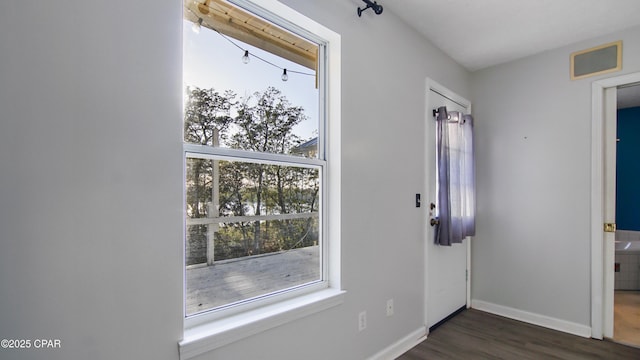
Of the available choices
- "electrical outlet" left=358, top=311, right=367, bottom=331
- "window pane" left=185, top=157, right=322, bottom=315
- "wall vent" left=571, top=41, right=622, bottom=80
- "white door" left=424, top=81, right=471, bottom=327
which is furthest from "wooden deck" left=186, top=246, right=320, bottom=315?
"wall vent" left=571, top=41, right=622, bottom=80

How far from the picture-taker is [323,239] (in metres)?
→ 1.91

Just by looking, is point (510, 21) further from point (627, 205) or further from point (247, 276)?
point (627, 205)

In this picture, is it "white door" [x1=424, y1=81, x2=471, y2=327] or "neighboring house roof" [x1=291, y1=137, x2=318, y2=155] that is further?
"white door" [x1=424, y1=81, x2=471, y2=327]

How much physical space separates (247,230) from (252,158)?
362mm

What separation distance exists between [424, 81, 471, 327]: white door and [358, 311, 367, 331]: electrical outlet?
828 millimetres

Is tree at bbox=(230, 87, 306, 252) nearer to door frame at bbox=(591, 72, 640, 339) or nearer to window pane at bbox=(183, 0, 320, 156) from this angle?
window pane at bbox=(183, 0, 320, 156)

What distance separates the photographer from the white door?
2.65 meters

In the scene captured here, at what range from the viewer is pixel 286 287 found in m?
1.74

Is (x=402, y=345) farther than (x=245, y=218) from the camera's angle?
Yes

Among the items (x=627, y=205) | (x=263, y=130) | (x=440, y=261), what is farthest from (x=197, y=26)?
(x=627, y=205)

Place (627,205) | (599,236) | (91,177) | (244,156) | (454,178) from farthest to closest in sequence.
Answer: (627,205) < (454,178) < (599,236) < (244,156) < (91,177)

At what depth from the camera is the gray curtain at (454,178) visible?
2.66m

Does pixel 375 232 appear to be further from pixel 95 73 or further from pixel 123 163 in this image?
pixel 95 73

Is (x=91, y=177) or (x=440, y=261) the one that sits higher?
(x=91, y=177)
